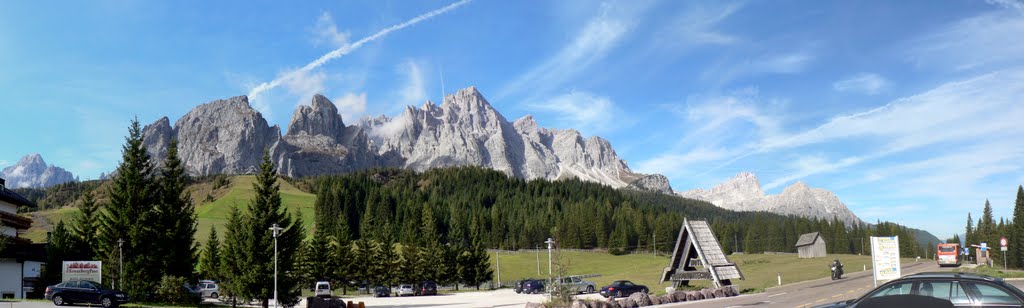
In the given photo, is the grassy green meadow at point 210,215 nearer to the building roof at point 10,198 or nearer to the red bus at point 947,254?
the building roof at point 10,198

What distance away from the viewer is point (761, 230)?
196500 millimetres

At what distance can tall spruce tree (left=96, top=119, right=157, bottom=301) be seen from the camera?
1948 inches

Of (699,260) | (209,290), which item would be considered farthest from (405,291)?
(699,260)

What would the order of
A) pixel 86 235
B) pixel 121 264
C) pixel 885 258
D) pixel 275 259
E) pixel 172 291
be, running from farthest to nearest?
pixel 86 235
pixel 121 264
pixel 172 291
pixel 275 259
pixel 885 258

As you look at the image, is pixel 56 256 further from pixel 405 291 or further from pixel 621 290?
pixel 621 290

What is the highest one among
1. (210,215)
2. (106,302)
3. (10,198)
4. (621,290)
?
(10,198)

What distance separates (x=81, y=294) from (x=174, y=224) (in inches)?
591

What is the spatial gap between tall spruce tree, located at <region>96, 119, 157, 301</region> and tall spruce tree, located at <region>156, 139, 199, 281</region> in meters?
0.61

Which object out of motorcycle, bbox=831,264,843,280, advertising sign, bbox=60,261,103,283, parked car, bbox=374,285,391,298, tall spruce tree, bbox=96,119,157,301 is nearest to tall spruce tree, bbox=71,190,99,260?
tall spruce tree, bbox=96,119,157,301

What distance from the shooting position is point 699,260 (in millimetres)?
46188

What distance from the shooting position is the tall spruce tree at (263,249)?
44.2 metres

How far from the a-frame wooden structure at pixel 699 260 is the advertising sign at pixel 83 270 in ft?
129

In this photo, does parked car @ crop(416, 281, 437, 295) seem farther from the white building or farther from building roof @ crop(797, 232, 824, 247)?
building roof @ crop(797, 232, 824, 247)

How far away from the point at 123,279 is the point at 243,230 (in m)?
10.9
